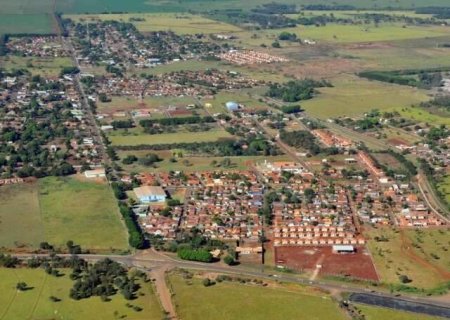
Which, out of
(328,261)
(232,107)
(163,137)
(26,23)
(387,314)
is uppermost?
(26,23)

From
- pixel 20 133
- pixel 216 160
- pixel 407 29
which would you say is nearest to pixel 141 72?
pixel 20 133

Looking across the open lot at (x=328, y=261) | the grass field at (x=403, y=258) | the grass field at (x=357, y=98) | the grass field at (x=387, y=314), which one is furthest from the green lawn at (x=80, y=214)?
the grass field at (x=357, y=98)

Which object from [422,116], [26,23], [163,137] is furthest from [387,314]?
[26,23]

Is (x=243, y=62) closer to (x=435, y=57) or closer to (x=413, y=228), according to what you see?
(x=435, y=57)

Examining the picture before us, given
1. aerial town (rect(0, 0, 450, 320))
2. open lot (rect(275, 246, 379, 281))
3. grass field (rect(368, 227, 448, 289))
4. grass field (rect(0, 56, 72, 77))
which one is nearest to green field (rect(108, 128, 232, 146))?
aerial town (rect(0, 0, 450, 320))

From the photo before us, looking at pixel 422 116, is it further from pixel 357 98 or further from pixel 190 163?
pixel 190 163
